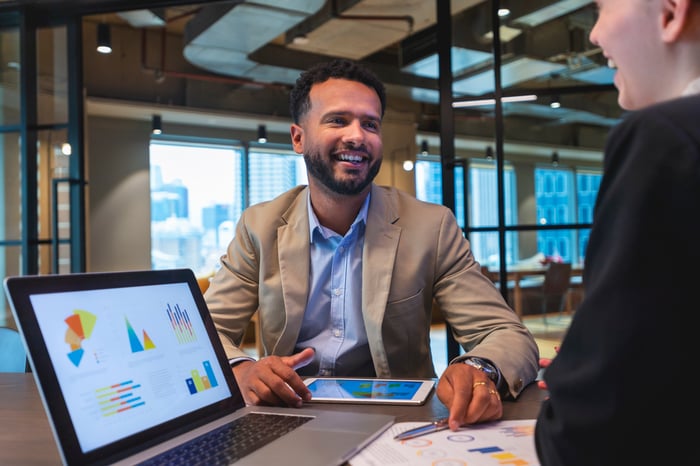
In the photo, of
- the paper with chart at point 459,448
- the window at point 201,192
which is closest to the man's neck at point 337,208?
the paper with chart at point 459,448

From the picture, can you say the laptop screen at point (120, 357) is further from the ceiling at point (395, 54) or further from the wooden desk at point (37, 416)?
the ceiling at point (395, 54)

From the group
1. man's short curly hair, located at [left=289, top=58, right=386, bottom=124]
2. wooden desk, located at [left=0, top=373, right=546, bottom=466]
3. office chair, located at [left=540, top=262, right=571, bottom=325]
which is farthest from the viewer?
office chair, located at [left=540, top=262, right=571, bottom=325]

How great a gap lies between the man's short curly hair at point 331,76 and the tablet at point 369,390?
881mm

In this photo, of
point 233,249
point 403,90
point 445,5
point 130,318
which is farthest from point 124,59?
point 130,318

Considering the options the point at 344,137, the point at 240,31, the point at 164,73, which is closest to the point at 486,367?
the point at 344,137

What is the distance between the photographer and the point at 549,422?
19.4 inches

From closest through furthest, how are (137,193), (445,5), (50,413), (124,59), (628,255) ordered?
(628,255), (50,413), (445,5), (124,59), (137,193)

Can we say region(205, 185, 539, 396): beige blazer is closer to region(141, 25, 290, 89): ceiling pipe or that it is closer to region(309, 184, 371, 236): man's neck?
region(309, 184, 371, 236): man's neck

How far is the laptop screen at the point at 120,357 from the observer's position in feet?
2.49

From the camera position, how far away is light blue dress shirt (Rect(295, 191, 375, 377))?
159cm

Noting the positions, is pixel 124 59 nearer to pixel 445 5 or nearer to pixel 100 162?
pixel 100 162

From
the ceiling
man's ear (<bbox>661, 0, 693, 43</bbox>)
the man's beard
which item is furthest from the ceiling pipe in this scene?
man's ear (<bbox>661, 0, 693, 43</bbox>)

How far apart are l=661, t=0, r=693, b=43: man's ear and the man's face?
1226 mm

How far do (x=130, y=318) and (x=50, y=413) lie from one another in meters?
0.20
